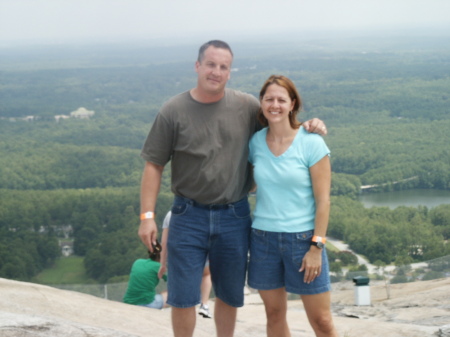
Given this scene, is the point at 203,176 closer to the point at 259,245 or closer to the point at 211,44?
the point at 259,245

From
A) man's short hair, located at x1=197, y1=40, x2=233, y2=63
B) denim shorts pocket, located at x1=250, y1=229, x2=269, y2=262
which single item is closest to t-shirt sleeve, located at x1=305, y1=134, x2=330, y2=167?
denim shorts pocket, located at x1=250, y1=229, x2=269, y2=262

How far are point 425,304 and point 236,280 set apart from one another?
3344 mm

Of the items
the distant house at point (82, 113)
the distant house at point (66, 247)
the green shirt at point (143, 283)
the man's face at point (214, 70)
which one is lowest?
the distant house at point (82, 113)

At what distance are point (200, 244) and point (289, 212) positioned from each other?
50 cm

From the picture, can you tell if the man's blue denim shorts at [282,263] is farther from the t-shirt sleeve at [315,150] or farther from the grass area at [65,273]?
the grass area at [65,273]

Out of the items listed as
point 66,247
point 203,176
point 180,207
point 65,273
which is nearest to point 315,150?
point 203,176

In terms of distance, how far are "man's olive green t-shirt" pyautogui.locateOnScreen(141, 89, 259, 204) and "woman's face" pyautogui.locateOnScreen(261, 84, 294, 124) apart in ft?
0.63

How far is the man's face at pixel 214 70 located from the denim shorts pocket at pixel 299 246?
2.78 feet

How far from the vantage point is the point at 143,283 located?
625 centimetres

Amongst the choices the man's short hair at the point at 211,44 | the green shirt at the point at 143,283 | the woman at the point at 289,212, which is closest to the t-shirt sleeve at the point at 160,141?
the man's short hair at the point at 211,44

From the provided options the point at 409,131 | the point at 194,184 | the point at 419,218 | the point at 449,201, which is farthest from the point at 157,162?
the point at 409,131

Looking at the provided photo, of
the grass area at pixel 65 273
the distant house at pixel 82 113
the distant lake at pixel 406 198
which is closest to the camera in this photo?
the grass area at pixel 65 273

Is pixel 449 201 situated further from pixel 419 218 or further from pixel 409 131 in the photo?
pixel 409 131

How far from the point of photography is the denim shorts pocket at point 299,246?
356cm
